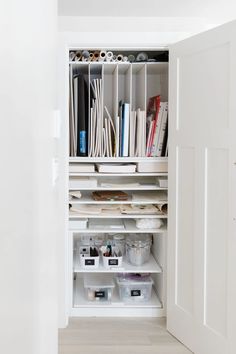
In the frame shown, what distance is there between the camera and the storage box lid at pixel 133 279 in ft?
10.4

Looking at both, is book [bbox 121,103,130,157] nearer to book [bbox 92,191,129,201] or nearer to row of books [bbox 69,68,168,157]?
row of books [bbox 69,68,168,157]

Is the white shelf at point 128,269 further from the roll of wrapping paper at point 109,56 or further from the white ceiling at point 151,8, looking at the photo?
the white ceiling at point 151,8

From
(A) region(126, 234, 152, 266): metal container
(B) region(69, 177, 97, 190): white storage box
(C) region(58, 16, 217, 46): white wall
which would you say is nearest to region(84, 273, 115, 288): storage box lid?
(A) region(126, 234, 152, 266): metal container

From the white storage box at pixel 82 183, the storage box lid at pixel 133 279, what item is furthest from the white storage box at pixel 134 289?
the white storage box at pixel 82 183

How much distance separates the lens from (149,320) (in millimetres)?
3061

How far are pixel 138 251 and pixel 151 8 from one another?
63.8 inches
